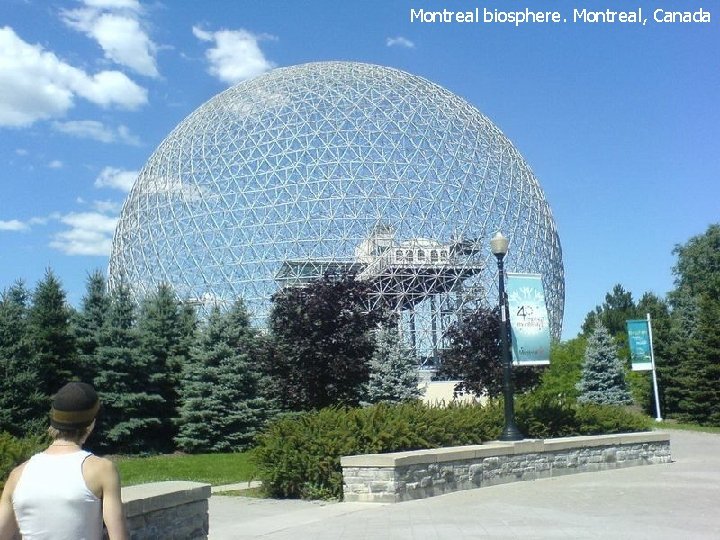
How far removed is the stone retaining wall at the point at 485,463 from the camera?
37.1 ft

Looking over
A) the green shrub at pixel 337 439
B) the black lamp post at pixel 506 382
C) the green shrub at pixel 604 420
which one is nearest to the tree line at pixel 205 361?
the green shrub at pixel 604 420

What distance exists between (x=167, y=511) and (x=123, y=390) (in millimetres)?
17228

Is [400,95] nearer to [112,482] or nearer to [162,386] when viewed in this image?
[162,386]

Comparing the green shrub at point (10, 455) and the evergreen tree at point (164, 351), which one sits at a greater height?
the evergreen tree at point (164, 351)

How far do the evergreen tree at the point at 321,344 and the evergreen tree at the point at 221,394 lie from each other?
0.88m

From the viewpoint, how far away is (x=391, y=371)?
27.5 m

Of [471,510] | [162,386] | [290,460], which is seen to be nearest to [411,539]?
[471,510]

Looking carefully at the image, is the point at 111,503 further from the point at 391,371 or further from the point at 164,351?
the point at 391,371

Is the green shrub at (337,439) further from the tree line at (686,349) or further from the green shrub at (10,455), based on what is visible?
the tree line at (686,349)

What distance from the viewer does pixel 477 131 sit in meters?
45.4

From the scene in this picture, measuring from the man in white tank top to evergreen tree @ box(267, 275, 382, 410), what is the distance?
1987cm

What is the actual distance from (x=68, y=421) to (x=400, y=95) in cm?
4159

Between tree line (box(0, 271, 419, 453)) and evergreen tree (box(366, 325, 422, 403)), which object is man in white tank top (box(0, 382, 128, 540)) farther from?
evergreen tree (box(366, 325, 422, 403))

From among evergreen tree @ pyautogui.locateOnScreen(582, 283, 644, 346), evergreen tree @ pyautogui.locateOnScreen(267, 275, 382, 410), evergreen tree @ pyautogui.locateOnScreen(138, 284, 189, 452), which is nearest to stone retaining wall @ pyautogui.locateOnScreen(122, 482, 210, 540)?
evergreen tree @ pyautogui.locateOnScreen(267, 275, 382, 410)
